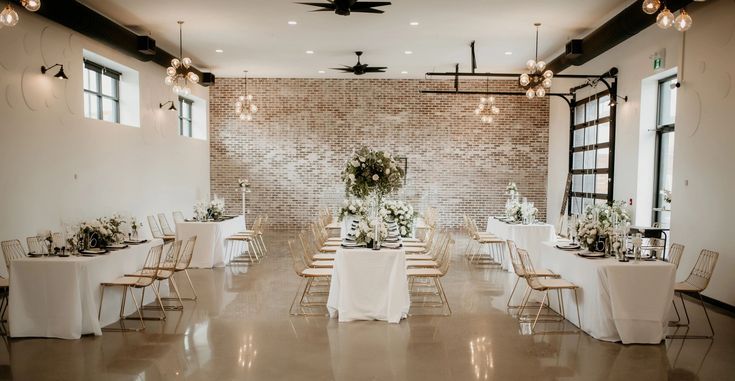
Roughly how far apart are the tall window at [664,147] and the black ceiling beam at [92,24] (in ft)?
32.7

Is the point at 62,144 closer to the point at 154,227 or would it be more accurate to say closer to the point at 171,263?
the point at 154,227

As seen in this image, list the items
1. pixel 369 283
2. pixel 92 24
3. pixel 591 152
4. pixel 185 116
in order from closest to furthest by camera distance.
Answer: pixel 369 283
pixel 92 24
pixel 591 152
pixel 185 116

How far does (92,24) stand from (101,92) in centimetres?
213

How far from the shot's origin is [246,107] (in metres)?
15.4

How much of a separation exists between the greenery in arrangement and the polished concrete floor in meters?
2.13

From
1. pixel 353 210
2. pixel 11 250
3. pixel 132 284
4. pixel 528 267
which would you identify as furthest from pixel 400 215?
pixel 11 250

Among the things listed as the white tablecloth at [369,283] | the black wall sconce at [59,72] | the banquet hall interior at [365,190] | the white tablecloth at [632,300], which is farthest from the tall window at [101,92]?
the white tablecloth at [632,300]

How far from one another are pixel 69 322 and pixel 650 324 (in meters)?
6.35

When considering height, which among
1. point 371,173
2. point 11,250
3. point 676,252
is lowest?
point 11,250

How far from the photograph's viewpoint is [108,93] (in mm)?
11305

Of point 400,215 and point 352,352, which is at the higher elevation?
point 400,215

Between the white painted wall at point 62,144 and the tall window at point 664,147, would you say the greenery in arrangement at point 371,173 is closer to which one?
the white painted wall at point 62,144

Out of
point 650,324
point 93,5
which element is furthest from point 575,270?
point 93,5

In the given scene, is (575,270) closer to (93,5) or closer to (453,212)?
(93,5)
